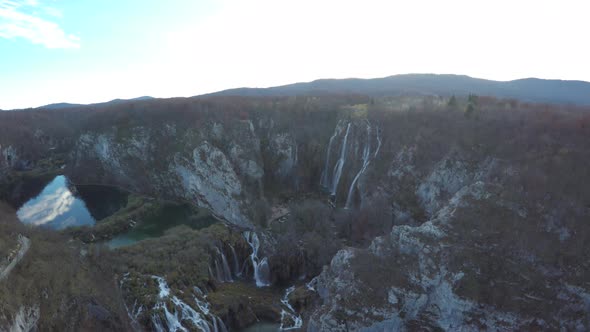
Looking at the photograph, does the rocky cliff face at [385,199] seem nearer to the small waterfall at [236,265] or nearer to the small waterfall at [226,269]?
the small waterfall at [226,269]

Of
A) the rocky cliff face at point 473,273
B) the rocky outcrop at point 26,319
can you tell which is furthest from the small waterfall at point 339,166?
the rocky outcrop at point 26,319

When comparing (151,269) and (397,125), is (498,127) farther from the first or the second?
(151,269)

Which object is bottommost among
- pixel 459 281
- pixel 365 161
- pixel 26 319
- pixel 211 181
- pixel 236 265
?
pixel 236 265

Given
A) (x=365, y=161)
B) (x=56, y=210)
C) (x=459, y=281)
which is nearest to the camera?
(x=459, y=281)

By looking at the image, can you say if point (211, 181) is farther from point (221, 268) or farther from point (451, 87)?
point (451, 87)

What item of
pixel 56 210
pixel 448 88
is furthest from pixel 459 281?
pixel 448 88

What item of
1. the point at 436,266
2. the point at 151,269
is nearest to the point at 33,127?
the point at 151,269
